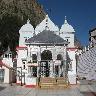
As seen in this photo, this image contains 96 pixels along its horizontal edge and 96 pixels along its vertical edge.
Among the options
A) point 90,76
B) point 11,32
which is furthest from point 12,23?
point 90,76

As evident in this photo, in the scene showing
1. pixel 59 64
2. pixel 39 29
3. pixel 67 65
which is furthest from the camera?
pixel 39 29

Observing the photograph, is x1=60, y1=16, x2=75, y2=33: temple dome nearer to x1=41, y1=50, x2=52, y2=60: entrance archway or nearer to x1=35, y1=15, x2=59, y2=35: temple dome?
x1=35, y1=15, x2=59, y2=35: temple dome

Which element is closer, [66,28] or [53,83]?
[53,83]

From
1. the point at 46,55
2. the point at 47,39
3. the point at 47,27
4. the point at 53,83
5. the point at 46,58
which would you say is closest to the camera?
the point at 53,83

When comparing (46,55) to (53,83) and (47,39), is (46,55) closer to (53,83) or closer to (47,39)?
(47,39)

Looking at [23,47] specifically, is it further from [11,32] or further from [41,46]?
[11,32]

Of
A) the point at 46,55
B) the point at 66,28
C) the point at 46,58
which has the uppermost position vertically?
the point at 66,28

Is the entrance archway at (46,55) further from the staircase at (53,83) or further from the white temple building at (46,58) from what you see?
the staircase at (53,83)

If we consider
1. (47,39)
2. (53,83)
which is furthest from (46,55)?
(53,83)

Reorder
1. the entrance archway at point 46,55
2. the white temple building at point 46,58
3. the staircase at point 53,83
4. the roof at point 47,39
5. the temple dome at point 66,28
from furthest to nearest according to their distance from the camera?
the temple dome at point 66,28
the entrance archway at point 46,55
the roof at point 47,39
the white temple building at point 46,58
the staircase at point 53,83

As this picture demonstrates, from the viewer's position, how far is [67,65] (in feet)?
138

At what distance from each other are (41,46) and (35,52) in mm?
1239

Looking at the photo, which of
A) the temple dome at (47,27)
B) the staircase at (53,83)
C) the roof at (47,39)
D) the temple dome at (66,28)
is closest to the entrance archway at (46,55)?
the roof at (47,39)

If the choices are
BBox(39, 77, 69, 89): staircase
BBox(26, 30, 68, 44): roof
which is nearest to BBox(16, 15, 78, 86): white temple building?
BBox(26, 30, 68, 44): roof
